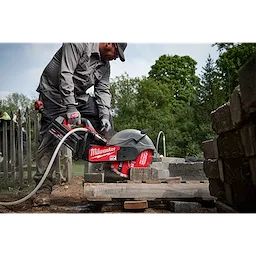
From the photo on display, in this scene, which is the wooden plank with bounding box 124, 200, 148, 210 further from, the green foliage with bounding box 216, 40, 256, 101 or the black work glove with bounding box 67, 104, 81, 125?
the green foliage with bounding box 216, 40, 256, 101

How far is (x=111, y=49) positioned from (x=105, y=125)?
0.60 metres

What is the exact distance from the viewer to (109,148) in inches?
128

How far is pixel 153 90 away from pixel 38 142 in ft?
3.31

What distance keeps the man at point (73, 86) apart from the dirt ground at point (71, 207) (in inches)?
2.8

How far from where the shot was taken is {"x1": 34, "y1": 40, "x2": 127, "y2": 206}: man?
3273 mm

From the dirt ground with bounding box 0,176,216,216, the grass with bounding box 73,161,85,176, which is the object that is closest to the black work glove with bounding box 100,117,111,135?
the grass with bounding box 73,161,85,176

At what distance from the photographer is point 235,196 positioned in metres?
2.67

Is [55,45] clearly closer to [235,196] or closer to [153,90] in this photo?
[153,90]

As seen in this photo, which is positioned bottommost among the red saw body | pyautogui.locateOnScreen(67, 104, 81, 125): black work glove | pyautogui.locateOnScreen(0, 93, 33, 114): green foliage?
the red saw body

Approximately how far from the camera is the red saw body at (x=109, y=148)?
3.25 metres

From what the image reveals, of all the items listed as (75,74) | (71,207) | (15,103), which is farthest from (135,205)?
(15,103)

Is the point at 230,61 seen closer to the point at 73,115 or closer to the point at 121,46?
the point at 121,46
